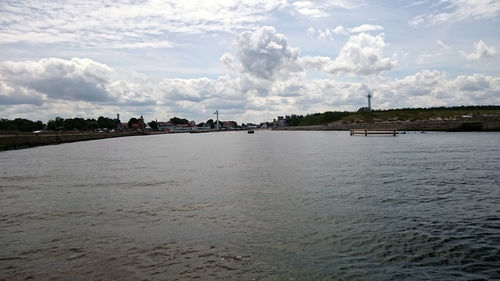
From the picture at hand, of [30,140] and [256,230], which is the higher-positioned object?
[30,140]

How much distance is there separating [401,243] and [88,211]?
17.9 m

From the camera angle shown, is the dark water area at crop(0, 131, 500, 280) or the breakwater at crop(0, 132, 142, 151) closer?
the dark water area at crop(0, 131, 500, 280)

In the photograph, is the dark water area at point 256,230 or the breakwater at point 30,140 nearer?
the dark water area at point 256,230

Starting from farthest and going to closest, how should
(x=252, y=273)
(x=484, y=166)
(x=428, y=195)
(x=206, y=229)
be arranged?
(x=484, y=166) → (x=428, y=195) → (x=206, y=229) → (x=252, y=273)

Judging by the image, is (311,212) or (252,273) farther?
(311,212)

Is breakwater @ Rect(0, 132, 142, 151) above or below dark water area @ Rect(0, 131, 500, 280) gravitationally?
above

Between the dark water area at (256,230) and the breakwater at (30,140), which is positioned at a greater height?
the breakwater at (30,140)

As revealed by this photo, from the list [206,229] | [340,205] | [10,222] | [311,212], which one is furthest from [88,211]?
[340,205]

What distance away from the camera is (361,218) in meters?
20.3

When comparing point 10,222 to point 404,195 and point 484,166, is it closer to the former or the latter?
point 404,195

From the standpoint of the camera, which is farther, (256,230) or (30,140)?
(30,140)

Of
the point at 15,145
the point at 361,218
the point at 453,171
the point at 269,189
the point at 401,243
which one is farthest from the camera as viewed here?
the point at 15,145

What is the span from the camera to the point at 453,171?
128 ft

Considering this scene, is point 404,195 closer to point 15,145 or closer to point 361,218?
point 361,218
